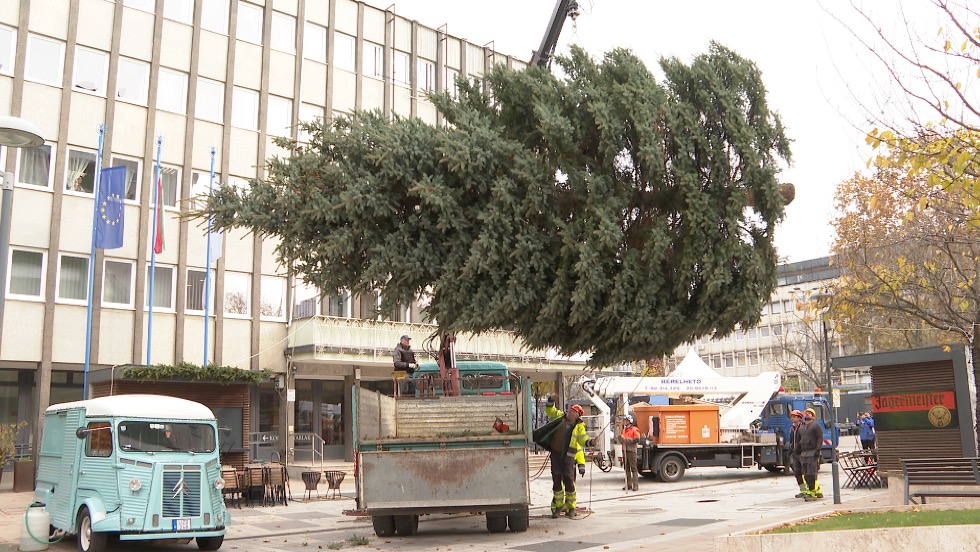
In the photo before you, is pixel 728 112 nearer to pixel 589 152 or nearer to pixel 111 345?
pixel 589 152

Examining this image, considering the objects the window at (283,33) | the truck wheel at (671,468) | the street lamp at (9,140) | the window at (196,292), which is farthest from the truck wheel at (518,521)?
the window at (283,33)

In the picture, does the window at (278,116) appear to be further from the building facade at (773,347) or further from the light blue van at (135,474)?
the building facade at (773,347)

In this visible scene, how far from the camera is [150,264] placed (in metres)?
28.3

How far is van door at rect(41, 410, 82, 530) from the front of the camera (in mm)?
12625

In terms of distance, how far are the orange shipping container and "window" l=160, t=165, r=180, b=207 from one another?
632 inches

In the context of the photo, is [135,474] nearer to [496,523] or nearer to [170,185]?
[496,523]

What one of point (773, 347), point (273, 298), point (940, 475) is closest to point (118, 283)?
point (273, 298)

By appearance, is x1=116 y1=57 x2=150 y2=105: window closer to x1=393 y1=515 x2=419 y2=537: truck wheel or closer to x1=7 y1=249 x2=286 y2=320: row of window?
x1=7 y1=249 x2=286 y2=320: row of window

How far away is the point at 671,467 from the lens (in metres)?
25.1

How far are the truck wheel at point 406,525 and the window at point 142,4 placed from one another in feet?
70.3

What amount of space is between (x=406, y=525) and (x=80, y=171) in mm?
18626

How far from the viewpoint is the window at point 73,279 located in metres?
26.8

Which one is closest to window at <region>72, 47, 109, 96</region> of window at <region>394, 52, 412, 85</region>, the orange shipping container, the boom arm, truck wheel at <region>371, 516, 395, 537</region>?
window at <region>394, 52, 412, 85</region>

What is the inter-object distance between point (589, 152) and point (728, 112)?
1961 millimetres
